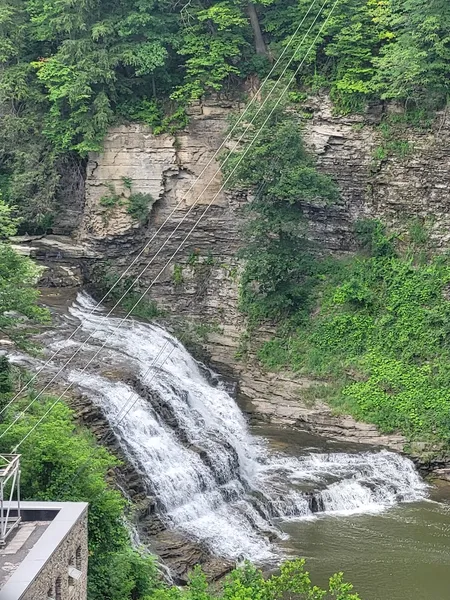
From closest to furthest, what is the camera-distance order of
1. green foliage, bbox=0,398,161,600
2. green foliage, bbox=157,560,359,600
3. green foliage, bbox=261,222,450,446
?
1. green foliage, bbox=157,560,359,600
2. green foliage, bbox=0,398,161,600
3. green foliage, bbox=261,222,450,446

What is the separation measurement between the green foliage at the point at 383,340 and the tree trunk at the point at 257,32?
731 centimetres

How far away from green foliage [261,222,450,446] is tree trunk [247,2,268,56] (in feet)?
24.0

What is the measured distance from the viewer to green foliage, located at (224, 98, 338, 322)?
89.7ft

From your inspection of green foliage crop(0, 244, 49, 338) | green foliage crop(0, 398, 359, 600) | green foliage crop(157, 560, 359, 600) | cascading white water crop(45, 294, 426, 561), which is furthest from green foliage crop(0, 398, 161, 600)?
cascading white water crop(45, 294, 426, 561)

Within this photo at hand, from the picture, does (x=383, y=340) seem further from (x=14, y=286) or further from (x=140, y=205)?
(x=14, y=286)

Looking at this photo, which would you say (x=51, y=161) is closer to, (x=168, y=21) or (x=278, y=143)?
(x=168, y=21)

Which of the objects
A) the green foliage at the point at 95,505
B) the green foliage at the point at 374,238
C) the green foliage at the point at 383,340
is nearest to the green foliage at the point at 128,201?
the green foliage at the point at 383,340

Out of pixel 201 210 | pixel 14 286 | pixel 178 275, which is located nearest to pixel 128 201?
pixel 201 210

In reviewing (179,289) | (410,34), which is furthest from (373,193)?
(179,289)

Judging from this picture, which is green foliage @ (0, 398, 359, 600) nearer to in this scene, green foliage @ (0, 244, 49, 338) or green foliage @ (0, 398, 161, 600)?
green foliage @ (0, 398, 161, 600)

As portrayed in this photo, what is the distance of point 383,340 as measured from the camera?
2711 centimetres

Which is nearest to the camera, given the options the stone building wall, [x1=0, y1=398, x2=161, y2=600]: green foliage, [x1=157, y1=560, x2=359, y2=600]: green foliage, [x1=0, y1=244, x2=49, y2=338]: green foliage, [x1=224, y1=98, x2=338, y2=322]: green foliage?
the stone building wall

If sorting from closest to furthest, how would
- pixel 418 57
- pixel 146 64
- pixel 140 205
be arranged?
pixel 418 57 < pixel 146 64 < pixel 140 205

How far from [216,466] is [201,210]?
1124cm
